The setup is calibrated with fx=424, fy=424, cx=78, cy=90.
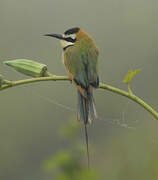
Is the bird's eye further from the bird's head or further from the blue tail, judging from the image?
the blue tail

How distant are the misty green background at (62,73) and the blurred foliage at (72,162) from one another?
0.68 meters

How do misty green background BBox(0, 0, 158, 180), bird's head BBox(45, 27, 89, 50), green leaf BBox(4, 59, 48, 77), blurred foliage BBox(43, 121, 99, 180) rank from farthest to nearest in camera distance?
misty green background BBox(0, 0, 158, 180)
blurred foliage BBox(43, 121, 99, 180)
bird's head BBox(45, 27, 89, 50)
green leaf BBox(4, 59, 48, 77)

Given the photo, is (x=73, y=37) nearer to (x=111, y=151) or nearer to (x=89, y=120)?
(x=89, y=120)

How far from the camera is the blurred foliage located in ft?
4.52

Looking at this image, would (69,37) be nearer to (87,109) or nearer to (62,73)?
(87,109)

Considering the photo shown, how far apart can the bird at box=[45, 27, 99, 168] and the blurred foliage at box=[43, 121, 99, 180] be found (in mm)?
429

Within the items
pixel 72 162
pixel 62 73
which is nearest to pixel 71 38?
pixel 72 162

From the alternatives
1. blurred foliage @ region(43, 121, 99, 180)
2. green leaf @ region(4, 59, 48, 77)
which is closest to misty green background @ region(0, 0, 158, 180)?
blurred foliage @ region(43, 121, 99, 180)

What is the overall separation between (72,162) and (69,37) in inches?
18.9

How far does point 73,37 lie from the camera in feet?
3.69

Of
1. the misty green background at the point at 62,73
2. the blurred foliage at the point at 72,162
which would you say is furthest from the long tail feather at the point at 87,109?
the misty green background at the point at 62,73

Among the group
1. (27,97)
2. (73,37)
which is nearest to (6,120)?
(27,97)

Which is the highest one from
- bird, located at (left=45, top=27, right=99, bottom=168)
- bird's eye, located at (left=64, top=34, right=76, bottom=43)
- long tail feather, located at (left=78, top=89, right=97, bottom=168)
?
bird's eye, located at (left=64, top=34, right=76, bottom=43)

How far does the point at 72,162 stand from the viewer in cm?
142
